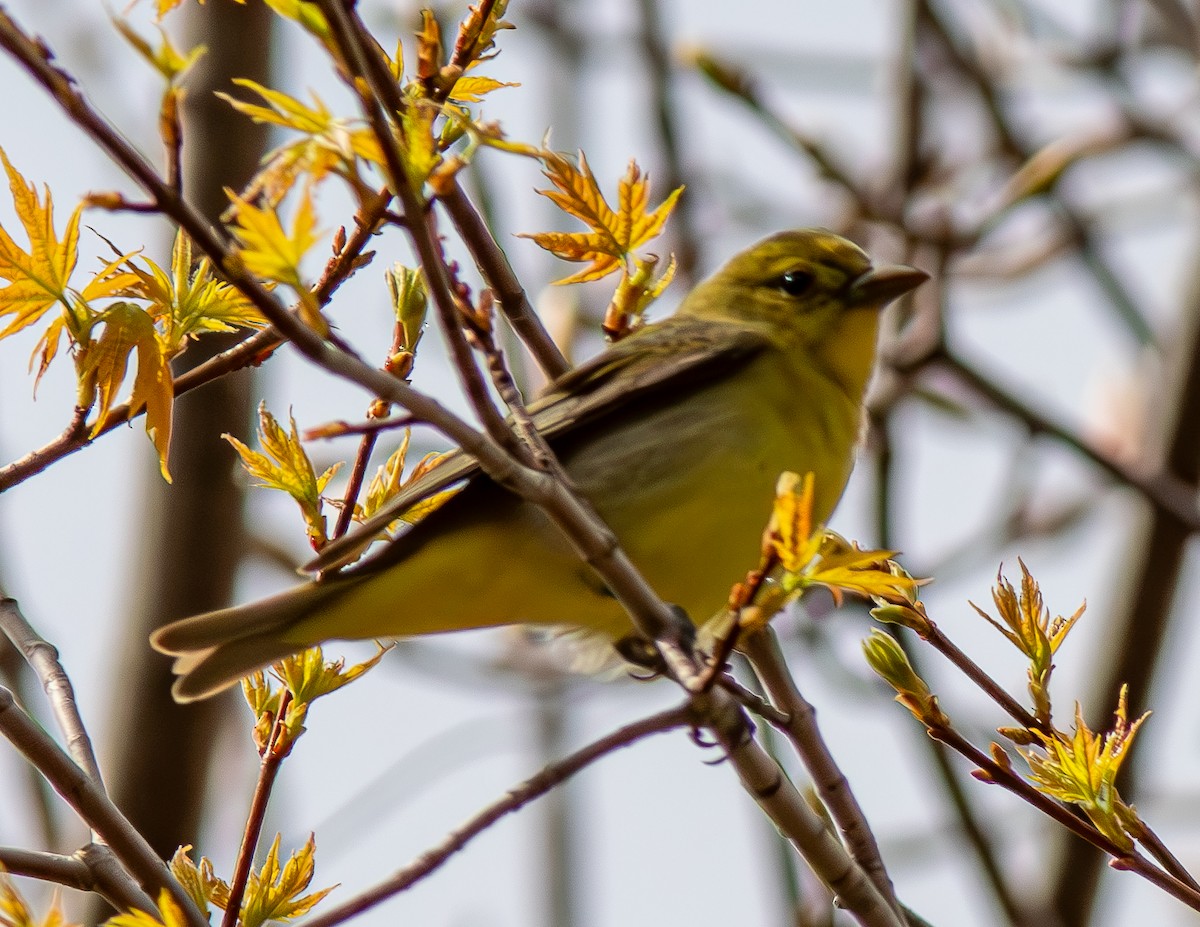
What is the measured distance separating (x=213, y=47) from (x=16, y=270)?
8.92 feet

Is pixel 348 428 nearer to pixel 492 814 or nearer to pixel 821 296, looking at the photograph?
pixel 492 814

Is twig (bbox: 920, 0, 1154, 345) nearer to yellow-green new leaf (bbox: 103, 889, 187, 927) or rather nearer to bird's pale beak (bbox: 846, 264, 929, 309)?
bird's pale beak (bbox: 846, 264, 929, 309)

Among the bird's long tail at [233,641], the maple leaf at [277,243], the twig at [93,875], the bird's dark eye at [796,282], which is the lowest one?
the twig at [93,875]

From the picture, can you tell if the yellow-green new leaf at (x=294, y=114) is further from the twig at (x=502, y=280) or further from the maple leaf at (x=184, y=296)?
the maple leaf at (x=184, y=296)

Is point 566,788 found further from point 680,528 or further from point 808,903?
point 680,528

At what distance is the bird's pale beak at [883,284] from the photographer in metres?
4.02

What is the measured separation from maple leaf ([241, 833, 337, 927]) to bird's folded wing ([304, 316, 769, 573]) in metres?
0.80

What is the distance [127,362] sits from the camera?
7.50 ft

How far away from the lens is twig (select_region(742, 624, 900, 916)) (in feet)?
8.65

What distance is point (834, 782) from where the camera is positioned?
268 cm

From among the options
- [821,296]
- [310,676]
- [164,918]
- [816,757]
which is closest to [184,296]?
[310,676]

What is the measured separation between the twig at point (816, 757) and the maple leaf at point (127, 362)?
1.01 metres

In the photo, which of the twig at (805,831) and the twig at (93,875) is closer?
the twig at (93,875)

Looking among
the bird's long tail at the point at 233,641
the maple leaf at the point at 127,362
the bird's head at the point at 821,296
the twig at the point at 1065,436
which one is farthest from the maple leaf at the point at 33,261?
the twig at the point at 1065,436
